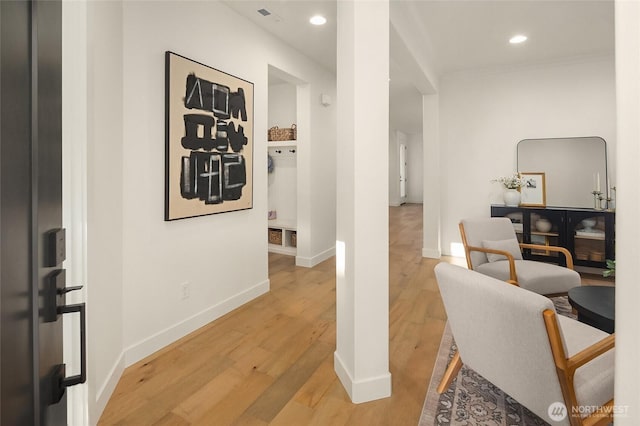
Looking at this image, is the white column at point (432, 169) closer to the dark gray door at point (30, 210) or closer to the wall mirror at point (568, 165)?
the wall mirror at point (568, 165)

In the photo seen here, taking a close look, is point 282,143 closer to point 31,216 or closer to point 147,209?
point 147,209

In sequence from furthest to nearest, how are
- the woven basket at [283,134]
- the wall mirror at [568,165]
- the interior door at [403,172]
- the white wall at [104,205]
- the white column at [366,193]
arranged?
the interior door at [403,172] → the woven basket at [283,134] → the wall mirror at [568,165] → the white column at [366,193] → the white wall at [104,205]

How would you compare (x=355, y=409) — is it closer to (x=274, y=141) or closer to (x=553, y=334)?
(x=553, y=334)

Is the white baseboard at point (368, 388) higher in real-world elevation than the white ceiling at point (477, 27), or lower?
lower

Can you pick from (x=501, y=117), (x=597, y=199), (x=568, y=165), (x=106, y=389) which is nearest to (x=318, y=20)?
(x=501, y=117)

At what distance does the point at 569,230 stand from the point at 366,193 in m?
3.65

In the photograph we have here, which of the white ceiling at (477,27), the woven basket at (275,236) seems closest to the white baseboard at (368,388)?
the white ceiling at (477,27)

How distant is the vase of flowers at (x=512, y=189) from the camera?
4406mm

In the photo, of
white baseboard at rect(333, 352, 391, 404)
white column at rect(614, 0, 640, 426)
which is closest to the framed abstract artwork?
white baseboard at rect(333, 352, 391, 404)

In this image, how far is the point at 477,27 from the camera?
341 centimetres

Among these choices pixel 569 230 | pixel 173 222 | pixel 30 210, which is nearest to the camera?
pixel 30 210

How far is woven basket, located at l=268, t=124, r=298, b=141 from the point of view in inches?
186

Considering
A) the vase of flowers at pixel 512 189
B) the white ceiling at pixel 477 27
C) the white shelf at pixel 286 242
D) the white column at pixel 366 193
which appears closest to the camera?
the white column at pixel 366 193

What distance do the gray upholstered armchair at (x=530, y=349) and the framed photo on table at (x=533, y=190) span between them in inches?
130
